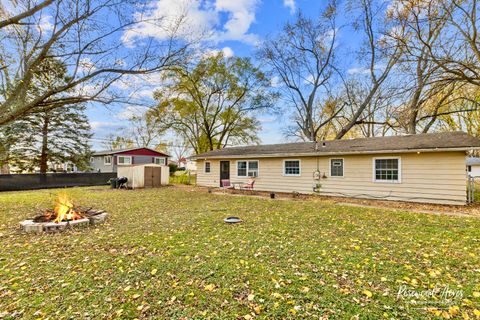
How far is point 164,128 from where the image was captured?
24125mm

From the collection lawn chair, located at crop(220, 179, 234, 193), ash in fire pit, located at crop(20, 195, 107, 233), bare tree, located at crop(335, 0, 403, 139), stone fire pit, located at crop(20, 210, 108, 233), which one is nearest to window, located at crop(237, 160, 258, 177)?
lawn chair, located at crop(220, 179, 234, 193)

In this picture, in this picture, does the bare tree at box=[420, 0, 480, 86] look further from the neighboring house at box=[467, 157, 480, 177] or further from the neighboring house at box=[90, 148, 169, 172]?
the neighboring house at box=[467, 157, 480, 177]

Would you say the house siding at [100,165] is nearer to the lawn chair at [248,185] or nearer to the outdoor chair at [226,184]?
the outdoor chair at [226,184]

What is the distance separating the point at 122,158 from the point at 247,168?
17549mm

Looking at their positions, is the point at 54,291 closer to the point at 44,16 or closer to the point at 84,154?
the point at 44,16

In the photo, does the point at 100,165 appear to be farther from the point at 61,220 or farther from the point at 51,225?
the point at 51,225

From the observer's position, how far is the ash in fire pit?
18.2ft

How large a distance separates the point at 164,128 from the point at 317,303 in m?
23.9

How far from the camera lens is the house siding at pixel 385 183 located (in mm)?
8828

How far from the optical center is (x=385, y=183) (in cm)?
1019

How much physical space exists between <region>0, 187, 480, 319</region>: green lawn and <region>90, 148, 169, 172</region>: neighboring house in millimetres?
20868

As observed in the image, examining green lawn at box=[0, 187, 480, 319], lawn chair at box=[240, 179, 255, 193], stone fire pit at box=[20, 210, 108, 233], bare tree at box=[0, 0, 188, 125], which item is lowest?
green lawn at box=[0, 187, 480, 319]

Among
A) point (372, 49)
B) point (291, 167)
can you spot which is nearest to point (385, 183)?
point (291, 167)

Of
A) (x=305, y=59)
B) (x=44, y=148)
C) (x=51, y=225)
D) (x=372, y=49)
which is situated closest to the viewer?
(x=51, y=225)
